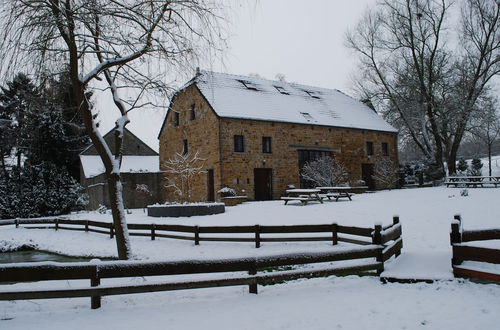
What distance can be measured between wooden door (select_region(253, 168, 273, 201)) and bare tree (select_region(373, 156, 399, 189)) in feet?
29.6

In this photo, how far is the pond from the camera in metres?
13.2

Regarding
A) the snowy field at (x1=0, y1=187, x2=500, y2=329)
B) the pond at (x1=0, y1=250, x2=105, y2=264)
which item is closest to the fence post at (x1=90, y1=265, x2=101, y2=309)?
the snowy field at (x1=0, y1=187, x2=500, y2=329)

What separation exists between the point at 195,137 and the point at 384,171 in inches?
543

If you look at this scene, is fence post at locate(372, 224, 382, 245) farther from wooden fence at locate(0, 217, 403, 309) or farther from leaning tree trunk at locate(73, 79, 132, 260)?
leaning tree trunk at locate(73, 79, 132, 260)

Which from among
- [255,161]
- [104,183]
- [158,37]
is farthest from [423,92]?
[158,37]

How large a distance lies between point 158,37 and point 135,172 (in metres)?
19.1

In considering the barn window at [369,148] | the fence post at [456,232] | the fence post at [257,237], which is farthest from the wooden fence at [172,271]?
the barn window at [369,148]

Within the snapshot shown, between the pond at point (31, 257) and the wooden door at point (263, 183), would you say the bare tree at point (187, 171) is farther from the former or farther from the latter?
the pond at point (31, 257)

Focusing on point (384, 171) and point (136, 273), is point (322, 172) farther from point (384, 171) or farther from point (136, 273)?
point (136, 273)

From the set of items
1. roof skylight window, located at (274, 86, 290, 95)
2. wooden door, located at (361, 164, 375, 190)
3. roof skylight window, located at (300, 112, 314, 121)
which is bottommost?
wooden door, located at (361, 164, 375, 190)

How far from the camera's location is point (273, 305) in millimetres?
5555

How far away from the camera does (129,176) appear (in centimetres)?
2619

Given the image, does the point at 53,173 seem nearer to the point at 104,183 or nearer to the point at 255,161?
the point at 104,183

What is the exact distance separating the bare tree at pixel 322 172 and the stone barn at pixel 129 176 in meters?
9.98
